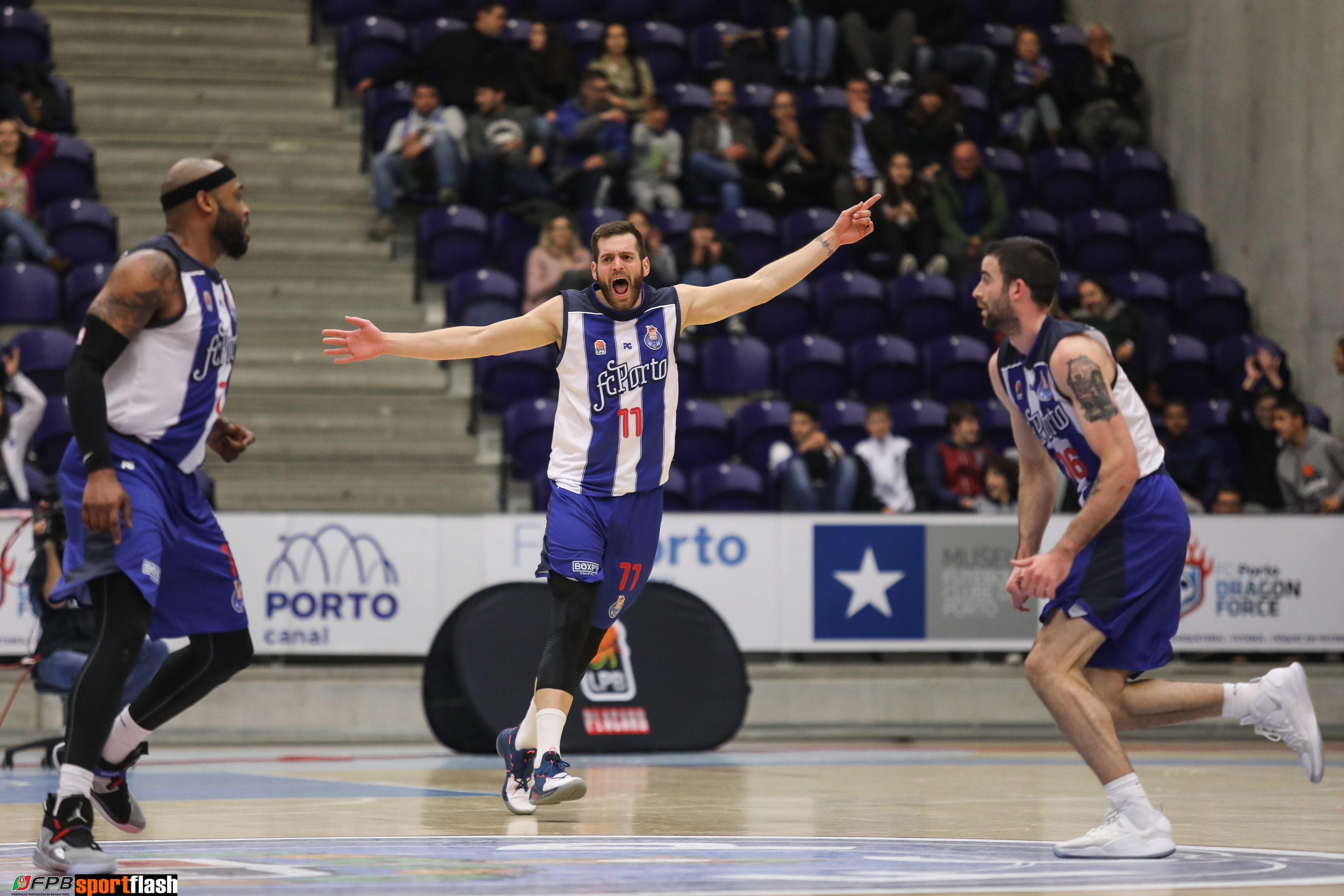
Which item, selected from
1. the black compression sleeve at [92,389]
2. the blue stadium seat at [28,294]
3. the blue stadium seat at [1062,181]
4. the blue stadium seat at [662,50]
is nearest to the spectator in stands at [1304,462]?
the blue stadium seat at [1062,181]

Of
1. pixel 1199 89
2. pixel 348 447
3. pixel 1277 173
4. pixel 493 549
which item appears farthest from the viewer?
pixel 1199 89

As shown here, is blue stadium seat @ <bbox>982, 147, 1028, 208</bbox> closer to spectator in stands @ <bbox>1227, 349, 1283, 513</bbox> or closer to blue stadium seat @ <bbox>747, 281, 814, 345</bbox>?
blue stadium seat @ <bbox>747, 281, 814, 345</bbox>

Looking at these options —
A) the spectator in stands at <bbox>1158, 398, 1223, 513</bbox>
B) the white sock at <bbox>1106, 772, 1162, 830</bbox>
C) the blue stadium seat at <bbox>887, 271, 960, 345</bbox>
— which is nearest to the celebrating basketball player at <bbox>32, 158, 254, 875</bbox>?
the white sock at <bbox>1106, 772, 1162, 830</bbox>

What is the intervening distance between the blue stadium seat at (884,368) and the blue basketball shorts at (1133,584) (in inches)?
353

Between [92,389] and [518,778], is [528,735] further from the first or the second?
[92,389]

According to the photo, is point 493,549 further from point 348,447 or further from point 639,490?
point 639,490

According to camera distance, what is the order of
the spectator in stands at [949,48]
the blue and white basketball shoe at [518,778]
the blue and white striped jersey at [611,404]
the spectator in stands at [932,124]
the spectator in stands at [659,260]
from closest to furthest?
the blue and white basketball shoe at [518,778], the blue and white striped jersey at [611,404], the spectator in stands at [659,260], the spectator in stands at [932,124], the spectator in stands at [949,48]

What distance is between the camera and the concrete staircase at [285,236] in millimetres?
13156

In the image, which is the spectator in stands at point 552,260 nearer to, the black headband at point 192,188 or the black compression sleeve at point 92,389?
the black headband at point 192,188

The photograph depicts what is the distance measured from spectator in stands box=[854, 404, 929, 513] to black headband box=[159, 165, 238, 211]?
7764mm

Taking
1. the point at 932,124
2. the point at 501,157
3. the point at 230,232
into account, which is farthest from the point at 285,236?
the point at 230,232

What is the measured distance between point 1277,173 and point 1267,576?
→ 576 cm

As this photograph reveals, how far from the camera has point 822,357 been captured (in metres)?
14.0

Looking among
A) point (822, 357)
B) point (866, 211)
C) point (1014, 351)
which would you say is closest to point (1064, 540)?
point (1014, 351)
